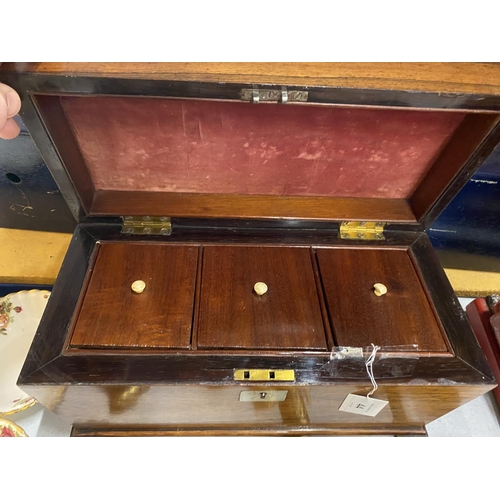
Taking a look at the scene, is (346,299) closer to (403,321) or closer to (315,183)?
(403,321)

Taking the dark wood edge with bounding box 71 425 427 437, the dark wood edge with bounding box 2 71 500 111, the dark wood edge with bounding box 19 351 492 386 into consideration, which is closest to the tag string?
the dark wood edge with bounding box 19 351 492 386

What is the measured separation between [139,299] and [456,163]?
0.81 meters

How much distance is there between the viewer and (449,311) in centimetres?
98

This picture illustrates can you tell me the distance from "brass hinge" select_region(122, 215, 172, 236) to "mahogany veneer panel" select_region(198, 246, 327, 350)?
13 cm

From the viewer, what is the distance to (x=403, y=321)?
97 cm

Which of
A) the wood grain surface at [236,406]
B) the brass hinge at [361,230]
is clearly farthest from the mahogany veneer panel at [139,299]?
the brass hinge at [361,230]

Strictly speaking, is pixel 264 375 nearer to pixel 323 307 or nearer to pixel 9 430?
pixel 323 307

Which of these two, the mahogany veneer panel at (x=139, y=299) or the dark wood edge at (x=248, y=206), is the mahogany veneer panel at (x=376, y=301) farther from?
the mahogany veneer panel at (x=139, y=299)

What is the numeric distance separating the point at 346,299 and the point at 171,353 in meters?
0.43

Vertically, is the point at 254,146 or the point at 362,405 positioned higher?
the point at 254,146

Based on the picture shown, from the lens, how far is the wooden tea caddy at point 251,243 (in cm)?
78

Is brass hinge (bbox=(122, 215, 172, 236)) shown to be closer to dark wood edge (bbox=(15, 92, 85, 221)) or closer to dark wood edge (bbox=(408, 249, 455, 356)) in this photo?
dark wood edge (bbox=(15, 92, 85, 221))

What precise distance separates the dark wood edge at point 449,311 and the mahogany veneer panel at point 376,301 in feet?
0.07

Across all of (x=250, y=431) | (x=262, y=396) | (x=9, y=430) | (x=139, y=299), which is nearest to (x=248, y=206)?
(x=139, y=299)
